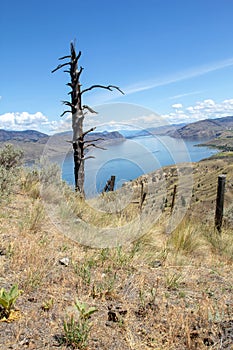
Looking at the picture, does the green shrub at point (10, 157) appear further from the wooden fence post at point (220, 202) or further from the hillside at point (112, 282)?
the wooden fence post at point (220, 202)

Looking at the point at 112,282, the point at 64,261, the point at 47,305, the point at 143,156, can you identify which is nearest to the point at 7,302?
the point at 47,305

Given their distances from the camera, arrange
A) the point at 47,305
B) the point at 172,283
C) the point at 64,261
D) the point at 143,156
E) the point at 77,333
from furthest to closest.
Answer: the point at 143,156
the point at 64,261
the point at 172,283
the point at 47,305
the point at 77,333

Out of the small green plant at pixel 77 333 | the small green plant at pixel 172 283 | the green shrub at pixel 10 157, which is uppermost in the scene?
the green shrub at pixel 10 157

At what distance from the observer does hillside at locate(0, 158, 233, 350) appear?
8.99ft

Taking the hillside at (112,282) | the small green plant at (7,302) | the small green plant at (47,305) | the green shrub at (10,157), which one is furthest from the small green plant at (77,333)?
the green shrub at (10,157)

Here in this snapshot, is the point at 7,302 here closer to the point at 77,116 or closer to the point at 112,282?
the point at 112,282

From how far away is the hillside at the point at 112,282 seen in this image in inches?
108

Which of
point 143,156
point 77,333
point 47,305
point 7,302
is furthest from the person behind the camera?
point 143,156

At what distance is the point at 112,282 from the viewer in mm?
3582

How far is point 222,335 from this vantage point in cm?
277

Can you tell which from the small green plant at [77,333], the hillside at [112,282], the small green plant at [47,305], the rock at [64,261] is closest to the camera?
the small green plant at [77,333]

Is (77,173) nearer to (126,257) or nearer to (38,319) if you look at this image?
(126,257)

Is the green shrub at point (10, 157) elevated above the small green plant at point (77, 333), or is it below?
above

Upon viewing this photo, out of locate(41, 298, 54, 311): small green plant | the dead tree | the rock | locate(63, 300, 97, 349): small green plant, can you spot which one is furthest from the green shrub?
locate(63, 300, 97, 349): small green plant
